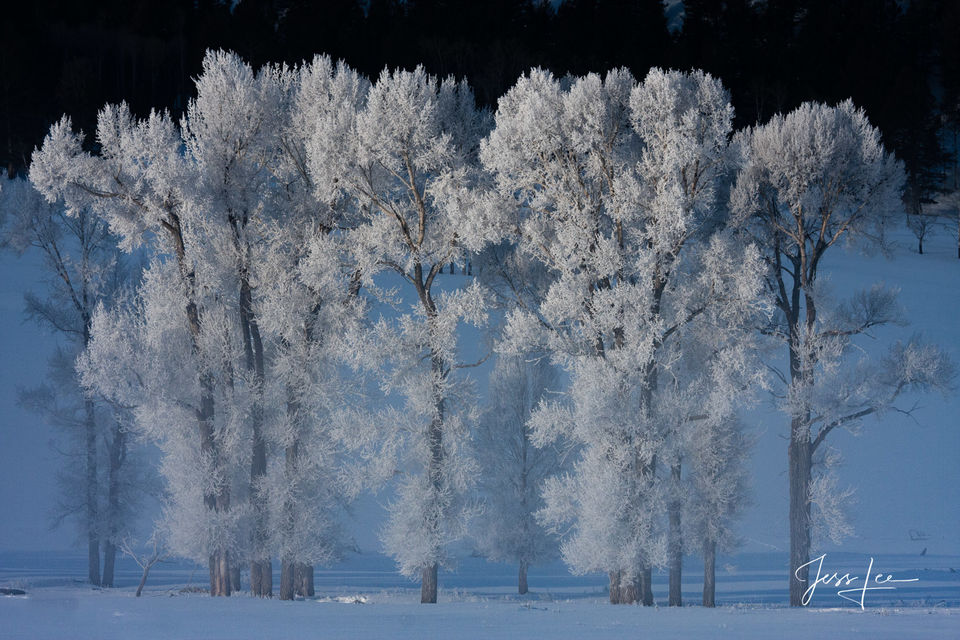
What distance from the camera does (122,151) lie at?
62.0 feet

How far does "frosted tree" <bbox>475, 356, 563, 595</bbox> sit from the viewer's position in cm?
2848

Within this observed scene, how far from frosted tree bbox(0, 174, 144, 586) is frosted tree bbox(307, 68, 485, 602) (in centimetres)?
1024

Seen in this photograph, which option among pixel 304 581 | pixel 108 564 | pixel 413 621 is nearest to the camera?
pixel 413 621

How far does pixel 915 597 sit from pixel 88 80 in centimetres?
6139

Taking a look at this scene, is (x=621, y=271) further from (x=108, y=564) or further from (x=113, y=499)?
(x=108, y=564)

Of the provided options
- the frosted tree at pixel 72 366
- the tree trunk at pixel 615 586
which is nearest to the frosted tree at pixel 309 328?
the tree trunk at pixel 615 586

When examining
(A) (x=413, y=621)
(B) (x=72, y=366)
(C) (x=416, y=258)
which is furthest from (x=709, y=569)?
(B) (x=72, y=366)

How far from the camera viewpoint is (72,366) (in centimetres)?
2714

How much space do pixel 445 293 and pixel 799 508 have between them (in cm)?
891

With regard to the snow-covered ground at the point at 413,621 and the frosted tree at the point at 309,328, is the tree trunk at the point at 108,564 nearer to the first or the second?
the frosted tree at the point at 309,328

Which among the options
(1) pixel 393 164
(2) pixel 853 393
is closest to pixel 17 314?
(1) pixel 393 164

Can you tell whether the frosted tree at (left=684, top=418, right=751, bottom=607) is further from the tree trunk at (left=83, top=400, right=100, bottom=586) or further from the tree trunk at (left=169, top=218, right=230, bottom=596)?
the tree trunk at (left=83, top=400, right=100, bottom=586)

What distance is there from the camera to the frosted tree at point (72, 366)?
25641 mm

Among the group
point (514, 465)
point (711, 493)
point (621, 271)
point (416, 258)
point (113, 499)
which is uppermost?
point (416, 258)
